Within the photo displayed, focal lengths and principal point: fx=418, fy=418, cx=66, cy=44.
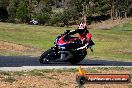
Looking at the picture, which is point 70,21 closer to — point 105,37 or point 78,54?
point 105,37

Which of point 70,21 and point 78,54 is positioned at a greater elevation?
point 78,54

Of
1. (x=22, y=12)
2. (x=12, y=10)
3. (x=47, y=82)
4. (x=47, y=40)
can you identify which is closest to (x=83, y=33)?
(x=47, y=82)

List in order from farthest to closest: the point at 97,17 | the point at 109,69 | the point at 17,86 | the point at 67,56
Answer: the point at 97,17
the point at 67,56
the point at 109,69
the point at 17,86

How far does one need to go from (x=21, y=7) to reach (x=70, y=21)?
47.1ft

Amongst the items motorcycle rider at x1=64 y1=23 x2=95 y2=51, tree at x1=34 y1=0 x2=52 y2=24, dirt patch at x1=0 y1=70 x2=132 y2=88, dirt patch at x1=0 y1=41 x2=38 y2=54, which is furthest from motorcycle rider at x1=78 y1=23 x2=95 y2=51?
tree at x1=34 y1=0 x2=52 y2=24

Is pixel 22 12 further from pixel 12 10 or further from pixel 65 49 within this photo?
pixel 65 49

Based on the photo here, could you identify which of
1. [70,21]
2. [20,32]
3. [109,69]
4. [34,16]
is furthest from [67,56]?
[70,21]

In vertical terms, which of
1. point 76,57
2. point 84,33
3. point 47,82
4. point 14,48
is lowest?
point 14,48

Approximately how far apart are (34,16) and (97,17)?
26.3m

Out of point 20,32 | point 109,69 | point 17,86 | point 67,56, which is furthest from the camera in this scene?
point 20,32

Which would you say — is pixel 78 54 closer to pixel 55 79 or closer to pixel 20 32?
pixel 55 79

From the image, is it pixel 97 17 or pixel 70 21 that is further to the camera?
pixel 97 17

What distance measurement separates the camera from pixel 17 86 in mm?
11625

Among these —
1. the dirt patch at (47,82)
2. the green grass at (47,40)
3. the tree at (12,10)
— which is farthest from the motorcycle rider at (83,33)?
the tree at (12,10)
